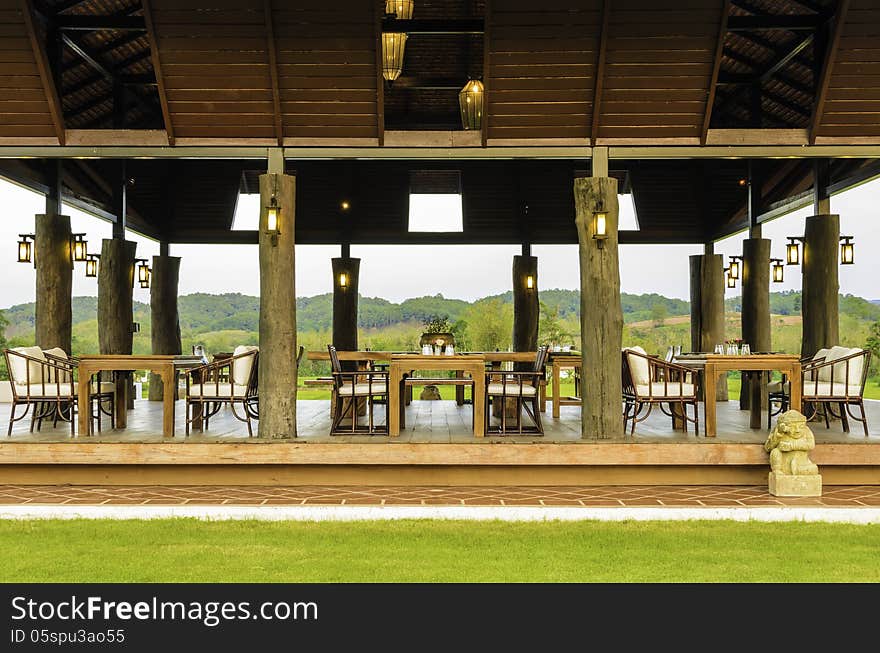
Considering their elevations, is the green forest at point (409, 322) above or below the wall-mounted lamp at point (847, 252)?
below

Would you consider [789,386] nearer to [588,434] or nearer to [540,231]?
[588,434]

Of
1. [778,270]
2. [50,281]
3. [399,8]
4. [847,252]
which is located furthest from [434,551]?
[778,270]

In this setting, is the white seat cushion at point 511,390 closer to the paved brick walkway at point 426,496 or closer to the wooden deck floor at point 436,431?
the wooden deck floor at point 436,431

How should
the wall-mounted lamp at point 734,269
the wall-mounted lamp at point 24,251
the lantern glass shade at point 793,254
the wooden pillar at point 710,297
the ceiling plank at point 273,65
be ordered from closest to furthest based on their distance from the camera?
the ceiling plank at point 273,65 → the wall-mounted lamp at point 24,251 → the lantern glass shade at point 793,254 → the wall-mounted lamp at point 734,269 → the wooden pillar at point 710,297

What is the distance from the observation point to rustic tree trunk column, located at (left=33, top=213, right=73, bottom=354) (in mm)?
9562

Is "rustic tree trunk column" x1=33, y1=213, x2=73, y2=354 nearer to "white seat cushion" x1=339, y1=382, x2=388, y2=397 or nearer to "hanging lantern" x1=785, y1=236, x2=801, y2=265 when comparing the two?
"white seat cushion" x1=339, y1=382, x2=388, y2=397

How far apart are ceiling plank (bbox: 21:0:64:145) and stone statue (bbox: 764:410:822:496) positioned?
7.08 m

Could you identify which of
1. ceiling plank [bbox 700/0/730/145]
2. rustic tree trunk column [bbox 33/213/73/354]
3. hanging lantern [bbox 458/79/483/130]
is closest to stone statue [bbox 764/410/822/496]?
ceiling plank [bbox 700/0/730/145]

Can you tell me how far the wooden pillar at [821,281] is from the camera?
30.8ft

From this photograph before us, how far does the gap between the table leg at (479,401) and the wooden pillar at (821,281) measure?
4.46m

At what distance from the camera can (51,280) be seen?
9.59 m

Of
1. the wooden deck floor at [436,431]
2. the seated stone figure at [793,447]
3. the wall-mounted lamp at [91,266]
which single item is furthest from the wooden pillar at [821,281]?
the wall-mounted lamp at [91,266]
